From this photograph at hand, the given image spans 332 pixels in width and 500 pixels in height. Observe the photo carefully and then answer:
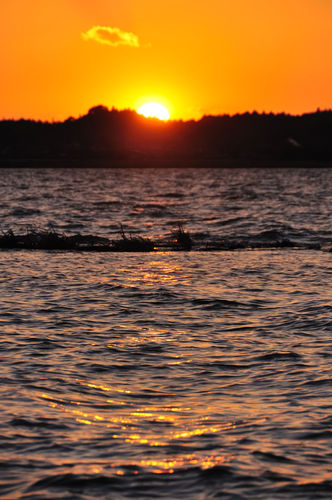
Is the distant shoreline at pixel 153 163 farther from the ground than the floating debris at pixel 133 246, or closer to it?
farther from the ground

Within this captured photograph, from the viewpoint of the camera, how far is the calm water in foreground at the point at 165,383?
20.1ft

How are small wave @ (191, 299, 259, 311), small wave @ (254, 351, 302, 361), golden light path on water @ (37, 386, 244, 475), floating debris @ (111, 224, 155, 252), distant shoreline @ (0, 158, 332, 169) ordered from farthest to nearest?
distant shoreline @ (0, 158, 332, 169) < floating debris @ (111, 224, 155, 252) < small wave @ (191, 299, 259, 311) < small wave @ (254, 351, 302, 361) < golden light path on water @ (37, 386, 244, 475)

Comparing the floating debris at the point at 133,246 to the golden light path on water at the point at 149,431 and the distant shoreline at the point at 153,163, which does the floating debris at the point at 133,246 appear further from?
the distant shoreline at the point at 153,163

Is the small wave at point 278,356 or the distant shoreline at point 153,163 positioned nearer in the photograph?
the small wave at point 278,356

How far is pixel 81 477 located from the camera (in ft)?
19.9

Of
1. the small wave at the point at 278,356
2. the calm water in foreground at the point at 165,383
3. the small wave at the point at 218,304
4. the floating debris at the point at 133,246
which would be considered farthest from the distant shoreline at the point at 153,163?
the small wave at the point at 278,356

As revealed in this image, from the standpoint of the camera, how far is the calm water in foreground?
6.12 metres

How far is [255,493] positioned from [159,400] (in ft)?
7.86

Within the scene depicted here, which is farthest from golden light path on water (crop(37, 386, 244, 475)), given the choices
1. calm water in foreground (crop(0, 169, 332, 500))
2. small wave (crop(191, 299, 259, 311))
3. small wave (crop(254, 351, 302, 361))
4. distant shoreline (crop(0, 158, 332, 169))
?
distant shoreline (crop(0, 158, 332, 169))

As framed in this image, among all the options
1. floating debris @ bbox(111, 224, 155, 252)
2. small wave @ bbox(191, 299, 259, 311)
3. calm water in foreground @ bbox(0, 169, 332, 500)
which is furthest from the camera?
floating debris @ bbox(111, 224, 155, 252)

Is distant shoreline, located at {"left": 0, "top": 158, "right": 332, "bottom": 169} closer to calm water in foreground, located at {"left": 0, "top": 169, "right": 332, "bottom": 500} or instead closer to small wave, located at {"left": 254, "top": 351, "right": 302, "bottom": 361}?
calm water in foreground, located at {"left": 0, "top": 169, "right": 332, "bottom": 500}

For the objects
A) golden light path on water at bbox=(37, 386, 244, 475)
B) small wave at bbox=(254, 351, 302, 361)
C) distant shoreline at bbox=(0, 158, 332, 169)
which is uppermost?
distant shoreline at bbox=(0, 158, 332, 169)

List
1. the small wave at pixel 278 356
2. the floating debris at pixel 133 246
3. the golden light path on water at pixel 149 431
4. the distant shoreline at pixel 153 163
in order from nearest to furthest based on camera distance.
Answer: the golden light path on water at pixel 149 431 < the small wave at pixel 278 356 < the floating debris at pixel 133 246 < the distant shoreline at pixel 153 163

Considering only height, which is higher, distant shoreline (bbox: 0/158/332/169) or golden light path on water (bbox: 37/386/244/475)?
distant shoreline (bbox: 0/158/332/169)
